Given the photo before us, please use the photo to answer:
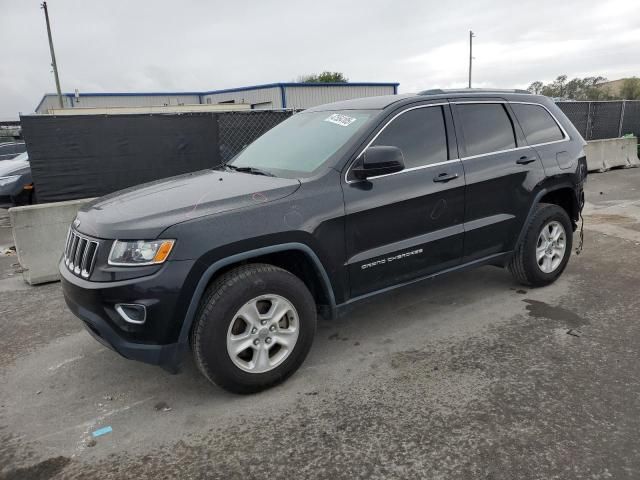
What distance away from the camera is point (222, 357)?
113 inches

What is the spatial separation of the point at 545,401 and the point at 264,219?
6.55ft

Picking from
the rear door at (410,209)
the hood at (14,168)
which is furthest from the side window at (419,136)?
the hood at (14,168)

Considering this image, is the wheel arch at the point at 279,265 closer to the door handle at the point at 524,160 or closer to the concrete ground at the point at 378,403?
the concrete ground at the point at 378,403

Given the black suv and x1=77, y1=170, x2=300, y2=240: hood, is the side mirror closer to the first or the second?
→ the black suv

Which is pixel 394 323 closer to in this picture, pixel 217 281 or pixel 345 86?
pixel 217 281

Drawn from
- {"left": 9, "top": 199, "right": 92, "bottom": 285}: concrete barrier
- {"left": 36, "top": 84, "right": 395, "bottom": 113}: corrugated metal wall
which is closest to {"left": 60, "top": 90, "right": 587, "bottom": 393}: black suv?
{"left": 9, "top": 199, "right": 92, "bottom": 285}: concrete barrier

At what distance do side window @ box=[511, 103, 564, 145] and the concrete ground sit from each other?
1.49m

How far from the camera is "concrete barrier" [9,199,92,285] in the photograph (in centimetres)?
546

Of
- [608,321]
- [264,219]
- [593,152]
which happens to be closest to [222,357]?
[264,219]

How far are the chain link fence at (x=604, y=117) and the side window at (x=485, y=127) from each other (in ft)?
32.7

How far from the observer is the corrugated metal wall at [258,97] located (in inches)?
1188

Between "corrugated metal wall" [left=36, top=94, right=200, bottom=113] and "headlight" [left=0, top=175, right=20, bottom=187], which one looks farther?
"corrugated metal wall" [left=36, top=94, right=200, bottom=113]

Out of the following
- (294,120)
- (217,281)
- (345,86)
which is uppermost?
(345,86)

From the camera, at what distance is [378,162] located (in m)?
3.19
